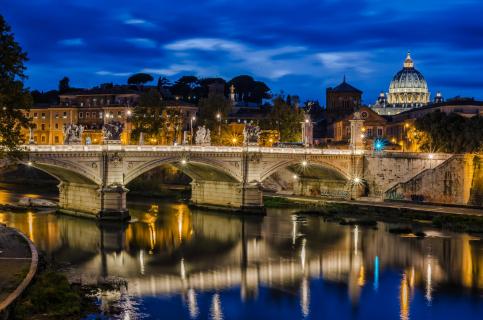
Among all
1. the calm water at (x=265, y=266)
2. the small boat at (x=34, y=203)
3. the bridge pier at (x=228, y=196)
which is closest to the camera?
the calm water at (x=265, y=266)

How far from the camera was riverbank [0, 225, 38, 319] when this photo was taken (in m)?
22.1

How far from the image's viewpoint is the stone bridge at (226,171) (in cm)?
4800

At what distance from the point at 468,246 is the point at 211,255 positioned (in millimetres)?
15352

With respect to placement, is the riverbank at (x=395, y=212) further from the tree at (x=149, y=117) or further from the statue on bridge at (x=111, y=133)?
the tree at (x=149, y=117)

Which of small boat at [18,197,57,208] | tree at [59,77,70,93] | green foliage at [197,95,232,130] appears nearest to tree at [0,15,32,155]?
small boat at [18,197,57,208]

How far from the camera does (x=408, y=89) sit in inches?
6038

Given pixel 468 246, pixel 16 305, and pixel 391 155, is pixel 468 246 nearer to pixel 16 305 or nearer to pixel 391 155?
pixel 391 155

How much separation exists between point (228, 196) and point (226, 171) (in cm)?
298

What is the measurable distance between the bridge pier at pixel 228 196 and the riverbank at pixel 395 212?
12.8ft

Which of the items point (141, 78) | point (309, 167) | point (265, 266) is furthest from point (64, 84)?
point (265, 266)

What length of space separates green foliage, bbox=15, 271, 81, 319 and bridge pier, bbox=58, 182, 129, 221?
21.9 metres

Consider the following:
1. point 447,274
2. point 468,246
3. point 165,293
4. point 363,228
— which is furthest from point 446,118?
point 165,293

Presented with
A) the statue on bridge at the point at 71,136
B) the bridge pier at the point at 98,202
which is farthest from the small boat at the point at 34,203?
the statue on bridge at the point at 71,136

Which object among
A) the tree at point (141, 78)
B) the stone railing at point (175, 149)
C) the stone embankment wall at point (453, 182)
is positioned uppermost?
the tree at point (141, 78)
